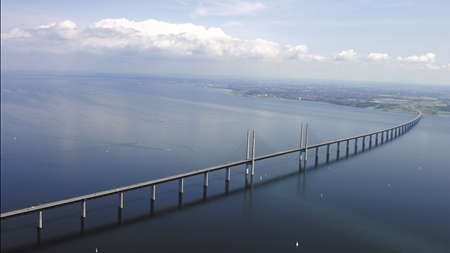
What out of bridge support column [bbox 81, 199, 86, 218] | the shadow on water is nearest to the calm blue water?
Result: the shadow on water

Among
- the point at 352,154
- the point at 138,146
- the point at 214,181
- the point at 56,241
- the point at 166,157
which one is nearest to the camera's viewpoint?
the point at 56,241

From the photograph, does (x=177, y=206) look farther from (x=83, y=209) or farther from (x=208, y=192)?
(x=83, y=209)

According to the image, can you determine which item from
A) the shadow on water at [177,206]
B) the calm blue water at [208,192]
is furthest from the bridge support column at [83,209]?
the calm blue water at [208,192]

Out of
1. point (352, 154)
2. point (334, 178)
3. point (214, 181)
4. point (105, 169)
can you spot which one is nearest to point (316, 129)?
point (352, 154)

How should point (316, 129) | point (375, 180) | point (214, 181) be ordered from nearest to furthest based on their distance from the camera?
point (214, 181) < point (375, 180) < point (316, 129)

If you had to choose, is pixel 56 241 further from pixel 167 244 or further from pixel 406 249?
pixel 406 249

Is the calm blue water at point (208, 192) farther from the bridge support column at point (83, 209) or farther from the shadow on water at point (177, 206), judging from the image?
the bridge support column at point (83, 209)

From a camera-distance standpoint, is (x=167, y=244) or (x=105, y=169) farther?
(x=105, y=169)

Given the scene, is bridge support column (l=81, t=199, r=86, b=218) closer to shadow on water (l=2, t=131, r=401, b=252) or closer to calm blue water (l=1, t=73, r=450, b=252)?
shadow on water (l=2, t=131, r=401, b=252)
